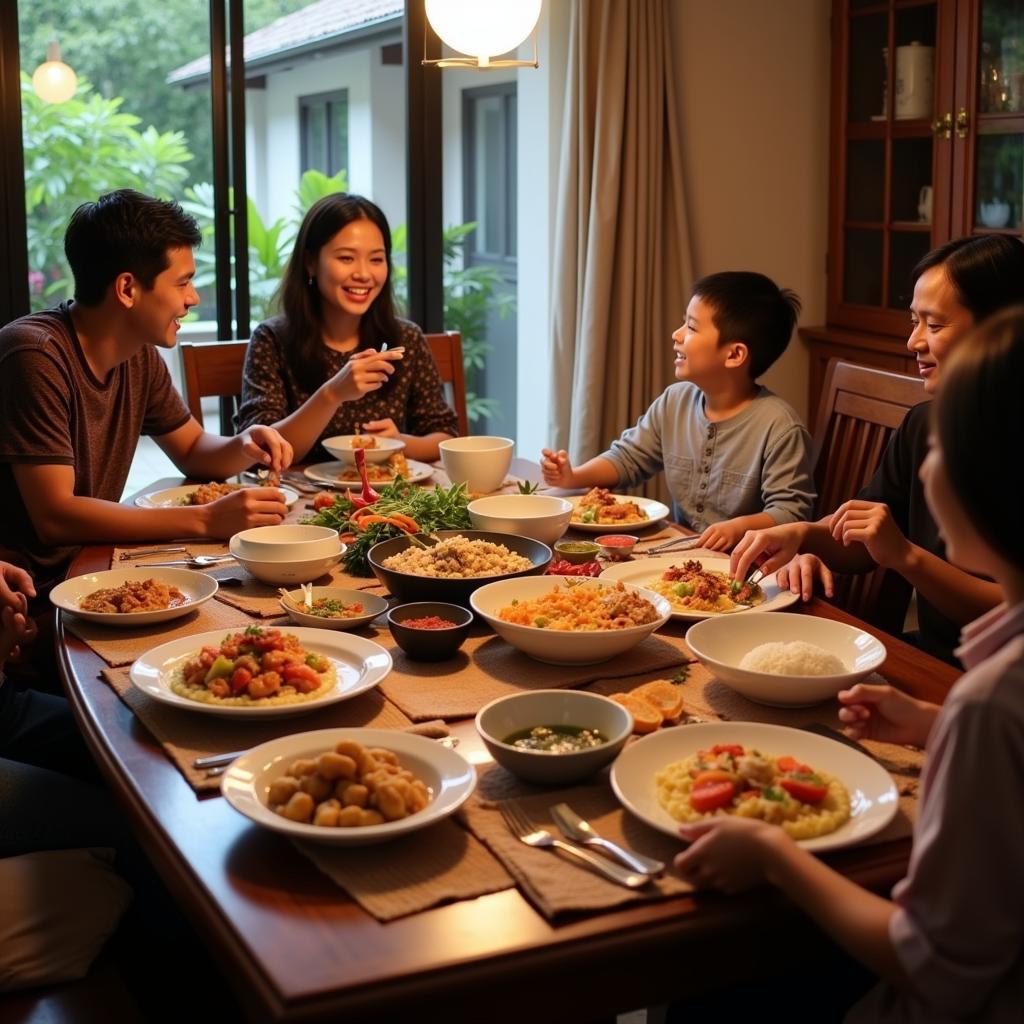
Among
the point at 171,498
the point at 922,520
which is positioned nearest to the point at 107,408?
the point at 171,498

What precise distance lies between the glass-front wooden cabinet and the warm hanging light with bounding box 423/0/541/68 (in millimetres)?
1847

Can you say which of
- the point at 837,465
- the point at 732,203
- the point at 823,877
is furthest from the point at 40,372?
the point at 732,203

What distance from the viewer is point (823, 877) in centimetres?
111

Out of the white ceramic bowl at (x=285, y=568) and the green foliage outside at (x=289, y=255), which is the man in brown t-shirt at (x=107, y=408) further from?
the green foliage outside at (x=289, y=255)

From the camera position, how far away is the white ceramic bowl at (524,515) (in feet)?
7.22

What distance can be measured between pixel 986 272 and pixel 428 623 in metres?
1.09

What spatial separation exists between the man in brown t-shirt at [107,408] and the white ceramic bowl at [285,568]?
265 millimetres

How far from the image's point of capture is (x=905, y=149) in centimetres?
424

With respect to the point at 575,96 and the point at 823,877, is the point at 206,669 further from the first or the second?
the point at 575,96

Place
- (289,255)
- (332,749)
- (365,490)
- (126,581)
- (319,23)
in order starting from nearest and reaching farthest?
(332,749) → (126,581) → (365,490) → (289,255) → (319,23)

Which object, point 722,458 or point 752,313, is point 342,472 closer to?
point 722,458

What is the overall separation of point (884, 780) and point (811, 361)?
3.55m

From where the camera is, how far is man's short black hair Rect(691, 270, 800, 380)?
2.79 meters

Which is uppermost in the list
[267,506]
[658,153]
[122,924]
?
[658,153]
